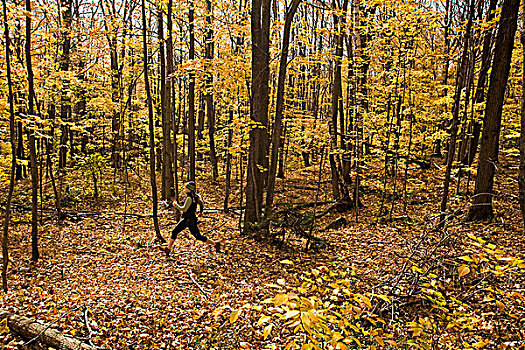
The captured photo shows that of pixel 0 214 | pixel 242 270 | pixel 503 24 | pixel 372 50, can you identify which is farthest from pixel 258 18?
Answer: pixel 0 214

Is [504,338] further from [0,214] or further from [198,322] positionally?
[0,214]

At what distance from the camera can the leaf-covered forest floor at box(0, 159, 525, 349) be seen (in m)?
4.85

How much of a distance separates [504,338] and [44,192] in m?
14.4

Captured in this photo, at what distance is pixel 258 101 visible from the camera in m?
8.82

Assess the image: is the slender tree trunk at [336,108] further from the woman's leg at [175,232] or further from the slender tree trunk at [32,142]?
the slender tree trunk at [32,142]

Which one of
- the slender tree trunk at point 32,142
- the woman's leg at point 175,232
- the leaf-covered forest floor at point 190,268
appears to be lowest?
the leaf-covered forest floor at point 190,268

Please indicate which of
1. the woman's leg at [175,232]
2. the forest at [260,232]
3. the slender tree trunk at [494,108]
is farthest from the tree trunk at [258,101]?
the slender tree trunk at [494,108]

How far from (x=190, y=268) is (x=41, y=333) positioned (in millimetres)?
3079

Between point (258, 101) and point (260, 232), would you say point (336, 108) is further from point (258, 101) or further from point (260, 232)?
point (260, 232)

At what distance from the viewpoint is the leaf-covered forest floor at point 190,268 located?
4848 millimetres

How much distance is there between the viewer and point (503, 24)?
7707mm

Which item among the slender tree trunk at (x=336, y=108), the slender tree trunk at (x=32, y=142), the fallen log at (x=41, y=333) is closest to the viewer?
the fallen log at (x=41, y=333)

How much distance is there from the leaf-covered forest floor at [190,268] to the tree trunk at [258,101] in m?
1.48

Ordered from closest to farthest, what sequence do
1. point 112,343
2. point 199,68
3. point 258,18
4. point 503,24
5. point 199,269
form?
point 112,343
point 199,269
point 503,24
point 258,18
point 199,68
